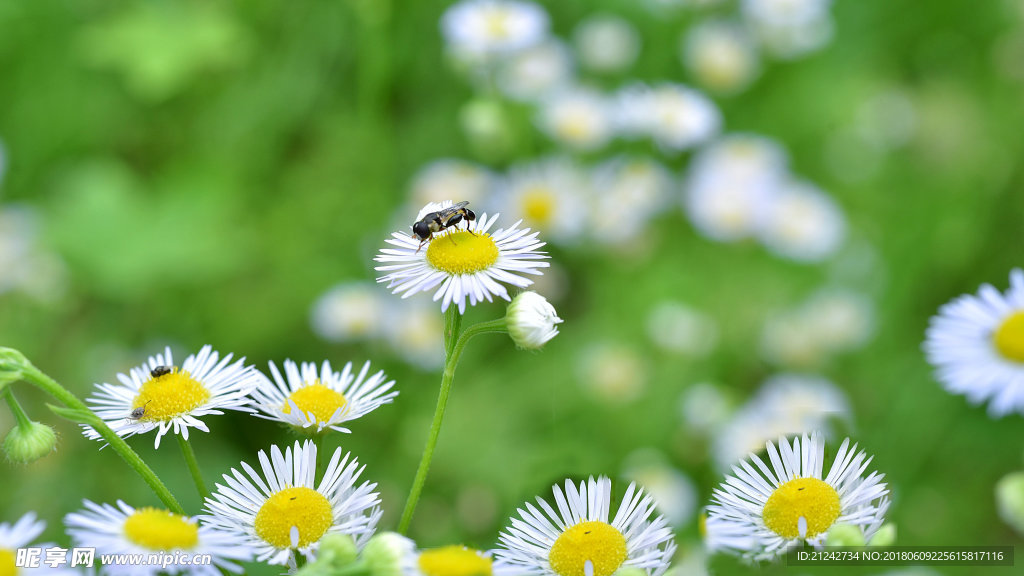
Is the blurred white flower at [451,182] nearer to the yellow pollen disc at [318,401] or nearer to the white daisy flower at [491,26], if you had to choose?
the white daisy flower at [491,26]

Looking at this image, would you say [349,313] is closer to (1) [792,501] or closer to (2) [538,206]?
(2) [538,206]

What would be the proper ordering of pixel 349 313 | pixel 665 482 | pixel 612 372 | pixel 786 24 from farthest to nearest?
pixel 786 24 → pixel 612 372 → pixel 349 313 → pixel 665 482

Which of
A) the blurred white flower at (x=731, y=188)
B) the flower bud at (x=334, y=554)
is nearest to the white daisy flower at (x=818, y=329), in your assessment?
the blurred white flower at (x=731, y=188)

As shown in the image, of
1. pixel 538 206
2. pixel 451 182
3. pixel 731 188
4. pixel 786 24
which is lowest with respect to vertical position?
pixel 538 206

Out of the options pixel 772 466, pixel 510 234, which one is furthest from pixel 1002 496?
pixel 510 234

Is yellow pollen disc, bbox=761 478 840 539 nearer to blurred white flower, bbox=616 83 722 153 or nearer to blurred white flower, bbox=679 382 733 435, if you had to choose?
blurred white flower, bbox=679 382 733 435

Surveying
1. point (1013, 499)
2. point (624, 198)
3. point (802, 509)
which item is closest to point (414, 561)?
point (802, 509)

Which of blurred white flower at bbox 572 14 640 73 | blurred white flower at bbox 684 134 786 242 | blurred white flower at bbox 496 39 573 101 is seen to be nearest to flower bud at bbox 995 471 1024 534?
blurred white flower at bbox 496 39 573 101
